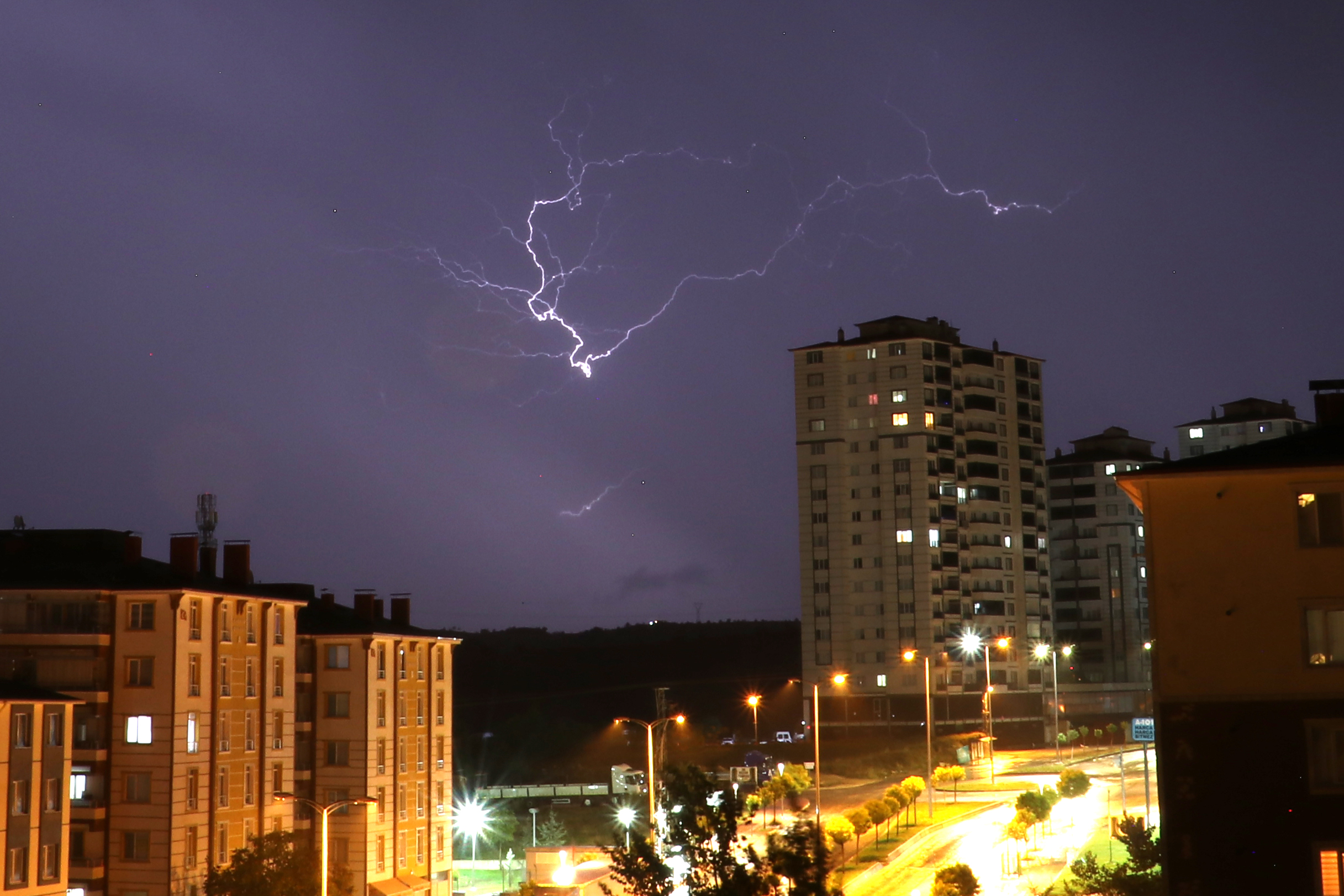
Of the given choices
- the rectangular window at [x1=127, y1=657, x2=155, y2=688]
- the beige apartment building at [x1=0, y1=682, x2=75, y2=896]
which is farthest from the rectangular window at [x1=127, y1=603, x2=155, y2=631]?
the beige apartment building at [x1=0, y1=682, x2=75, y2=896]

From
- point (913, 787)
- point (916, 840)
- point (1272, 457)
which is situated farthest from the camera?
point (913, 787)

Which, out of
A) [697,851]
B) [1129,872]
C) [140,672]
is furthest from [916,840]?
[697,851]

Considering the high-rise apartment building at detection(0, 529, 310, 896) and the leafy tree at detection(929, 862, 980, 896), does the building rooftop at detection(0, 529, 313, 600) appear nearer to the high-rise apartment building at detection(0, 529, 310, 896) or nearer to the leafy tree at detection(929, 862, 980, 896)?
the high-rise apartment building at detection(0, 529, 310, 896)

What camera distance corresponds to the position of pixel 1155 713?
95.5 feet

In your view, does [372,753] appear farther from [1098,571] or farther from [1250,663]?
[1098,571]

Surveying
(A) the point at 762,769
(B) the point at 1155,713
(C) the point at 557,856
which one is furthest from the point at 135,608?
(A) the point at 762,769

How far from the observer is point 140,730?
182ft

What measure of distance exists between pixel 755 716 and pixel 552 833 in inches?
695

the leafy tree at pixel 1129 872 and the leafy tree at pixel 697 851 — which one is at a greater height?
the leafy tree at pixel 697 851

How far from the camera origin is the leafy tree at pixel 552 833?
81688mm

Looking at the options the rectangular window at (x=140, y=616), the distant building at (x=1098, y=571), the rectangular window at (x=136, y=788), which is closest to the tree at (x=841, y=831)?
the rectangular window at (x=136, y=788)

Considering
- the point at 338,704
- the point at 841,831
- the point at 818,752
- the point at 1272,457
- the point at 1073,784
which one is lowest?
the point at 841,831

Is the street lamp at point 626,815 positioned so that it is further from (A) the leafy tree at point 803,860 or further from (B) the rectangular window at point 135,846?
(A) the leafy tree at point 803,860

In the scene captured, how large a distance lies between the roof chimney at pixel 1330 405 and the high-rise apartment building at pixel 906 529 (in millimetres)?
87170
